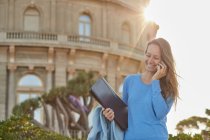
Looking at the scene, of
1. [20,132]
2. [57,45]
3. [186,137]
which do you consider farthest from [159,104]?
[57,45]

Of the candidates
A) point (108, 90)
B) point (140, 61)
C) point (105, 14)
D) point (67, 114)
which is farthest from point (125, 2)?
point (108, 90)

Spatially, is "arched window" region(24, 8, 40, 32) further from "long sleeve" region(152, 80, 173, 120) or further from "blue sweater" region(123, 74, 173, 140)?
"long sleeve" region(152, 80, 173, 120)

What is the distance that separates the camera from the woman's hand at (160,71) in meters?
4.61

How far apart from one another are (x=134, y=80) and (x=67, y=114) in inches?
946

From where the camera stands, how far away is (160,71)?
4605 mm

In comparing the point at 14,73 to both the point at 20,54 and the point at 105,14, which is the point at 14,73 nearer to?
the point at 20,54

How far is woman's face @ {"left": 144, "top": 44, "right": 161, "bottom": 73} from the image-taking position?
467 centimetres

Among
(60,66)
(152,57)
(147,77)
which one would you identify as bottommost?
(147,77)

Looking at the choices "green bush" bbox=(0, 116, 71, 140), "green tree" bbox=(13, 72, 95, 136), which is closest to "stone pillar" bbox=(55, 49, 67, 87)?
"green tree" bbox=(13, 72, 95, 136)

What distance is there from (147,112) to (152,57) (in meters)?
0.45

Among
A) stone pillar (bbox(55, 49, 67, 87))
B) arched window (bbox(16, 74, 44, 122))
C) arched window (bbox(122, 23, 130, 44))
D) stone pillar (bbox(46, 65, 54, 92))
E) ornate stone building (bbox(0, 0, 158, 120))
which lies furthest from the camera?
arched window (bbox(122, 23, 130, 44))

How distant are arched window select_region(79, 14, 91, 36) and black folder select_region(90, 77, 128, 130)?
107 ft

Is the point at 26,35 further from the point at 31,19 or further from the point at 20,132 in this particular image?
the point at 20,132

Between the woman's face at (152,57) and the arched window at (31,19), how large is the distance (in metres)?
31.5
